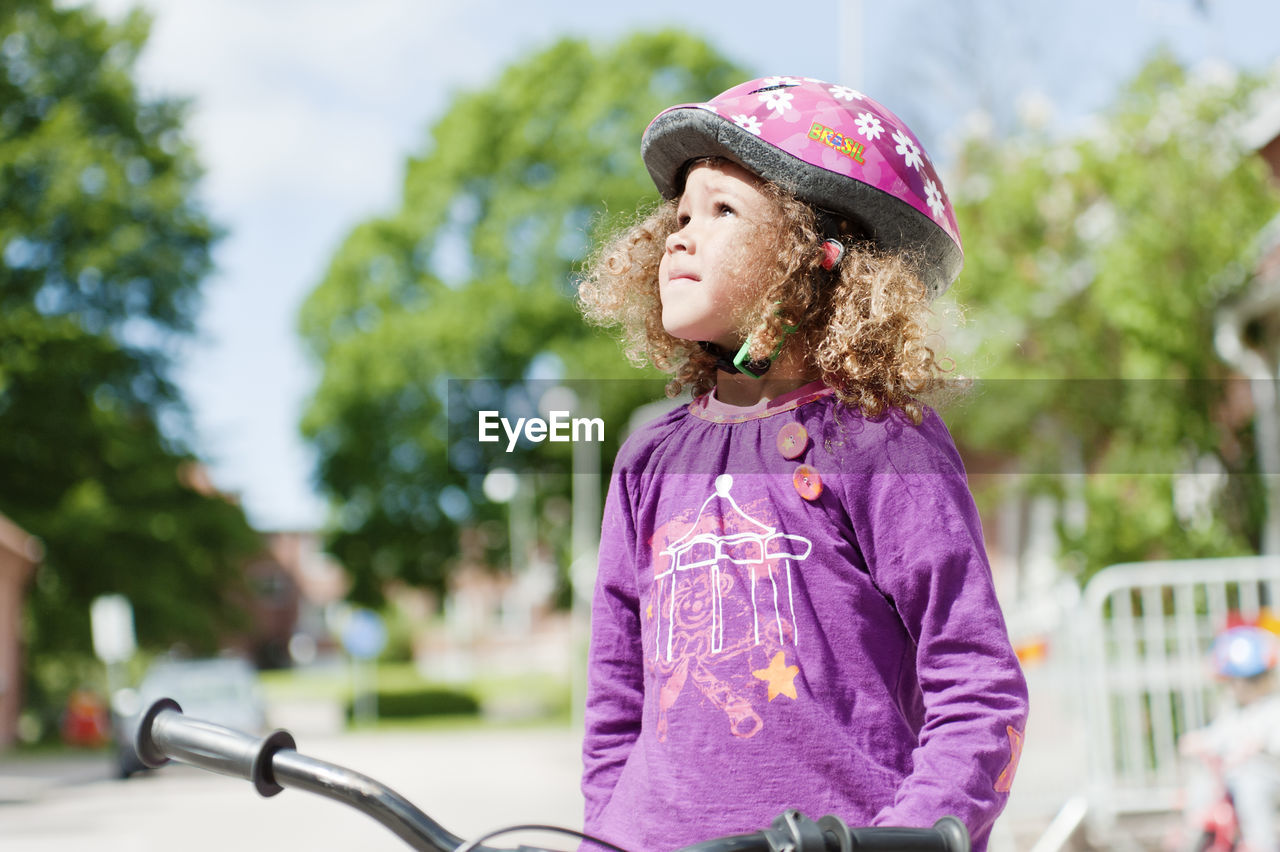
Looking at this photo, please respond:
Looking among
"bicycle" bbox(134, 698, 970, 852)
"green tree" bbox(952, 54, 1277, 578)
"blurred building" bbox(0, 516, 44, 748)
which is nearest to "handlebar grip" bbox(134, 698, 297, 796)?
"bicycle" bbox(134, 698, 970, 852)

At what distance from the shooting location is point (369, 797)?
1.23m

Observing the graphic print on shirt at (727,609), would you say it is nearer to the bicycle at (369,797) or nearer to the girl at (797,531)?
the girl at (797,531)

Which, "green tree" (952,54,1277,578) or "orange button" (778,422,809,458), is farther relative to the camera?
"green tree" (952,54,1277,578)

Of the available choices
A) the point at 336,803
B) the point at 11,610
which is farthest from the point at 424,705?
the point at 336,803

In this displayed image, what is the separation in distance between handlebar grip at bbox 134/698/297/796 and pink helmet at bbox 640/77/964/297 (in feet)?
2.93

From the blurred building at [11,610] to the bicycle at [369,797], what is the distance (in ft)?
82.2

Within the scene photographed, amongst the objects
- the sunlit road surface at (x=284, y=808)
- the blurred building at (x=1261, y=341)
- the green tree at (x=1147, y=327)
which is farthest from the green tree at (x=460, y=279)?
the blurred building at (x=1261, y=341)

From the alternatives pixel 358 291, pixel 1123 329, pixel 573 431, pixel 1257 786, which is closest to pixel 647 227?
pixel 573 431

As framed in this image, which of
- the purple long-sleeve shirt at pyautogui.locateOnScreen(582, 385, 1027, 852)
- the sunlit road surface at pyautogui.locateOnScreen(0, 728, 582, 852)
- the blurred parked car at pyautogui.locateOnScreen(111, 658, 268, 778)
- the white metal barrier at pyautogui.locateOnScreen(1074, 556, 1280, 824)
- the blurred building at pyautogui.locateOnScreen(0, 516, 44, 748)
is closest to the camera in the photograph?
the purple long-sleeve shirt at pyautogui.locateOnScreen(582, 385, 1027, 852)

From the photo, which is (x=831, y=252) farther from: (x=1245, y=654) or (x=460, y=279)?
(x=460, y=279)

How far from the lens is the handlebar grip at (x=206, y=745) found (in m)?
1.28

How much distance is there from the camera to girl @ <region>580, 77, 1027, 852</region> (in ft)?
4.76

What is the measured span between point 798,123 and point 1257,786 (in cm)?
458

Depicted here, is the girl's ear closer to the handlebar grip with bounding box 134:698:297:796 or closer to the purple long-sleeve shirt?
the purple long-sleeve shirt
